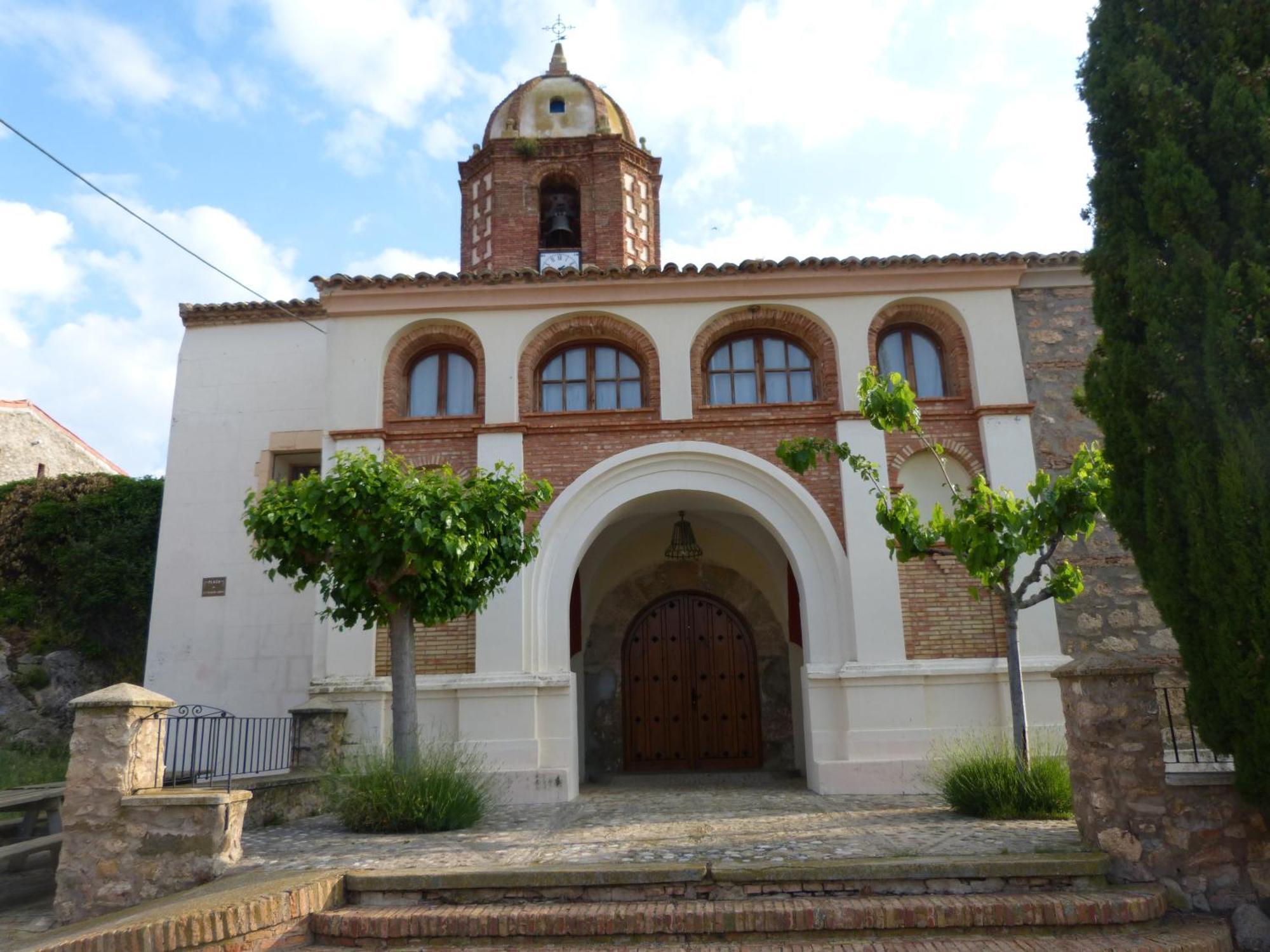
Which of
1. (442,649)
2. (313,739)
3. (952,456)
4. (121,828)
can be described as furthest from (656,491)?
(121,828)

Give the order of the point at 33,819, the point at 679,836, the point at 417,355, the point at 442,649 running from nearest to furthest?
the point at 679,836
the point at 33,819
the point at 442,649
the point at 417,355

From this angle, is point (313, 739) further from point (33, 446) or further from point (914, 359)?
point (33, 446)

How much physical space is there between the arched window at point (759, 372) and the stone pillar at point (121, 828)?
282 inches

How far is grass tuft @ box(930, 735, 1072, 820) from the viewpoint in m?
7.21

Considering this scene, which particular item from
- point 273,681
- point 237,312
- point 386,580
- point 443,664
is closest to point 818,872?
point 386,580

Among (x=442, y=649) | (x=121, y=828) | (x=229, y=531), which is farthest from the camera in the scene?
(x=229, y=531)

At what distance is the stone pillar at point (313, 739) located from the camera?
9531mm

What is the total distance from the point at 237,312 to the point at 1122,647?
12.5 m

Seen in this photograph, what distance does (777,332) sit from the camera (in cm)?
1152

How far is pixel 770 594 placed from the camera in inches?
512

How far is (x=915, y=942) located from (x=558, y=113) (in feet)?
47.5

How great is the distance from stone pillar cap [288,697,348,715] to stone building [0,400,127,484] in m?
11.5

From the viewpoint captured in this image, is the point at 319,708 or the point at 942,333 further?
the point at 942,333

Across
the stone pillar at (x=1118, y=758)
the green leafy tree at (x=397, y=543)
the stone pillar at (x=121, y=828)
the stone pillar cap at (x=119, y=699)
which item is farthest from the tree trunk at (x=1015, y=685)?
the stone pillar cap at (x=119, y=699)
